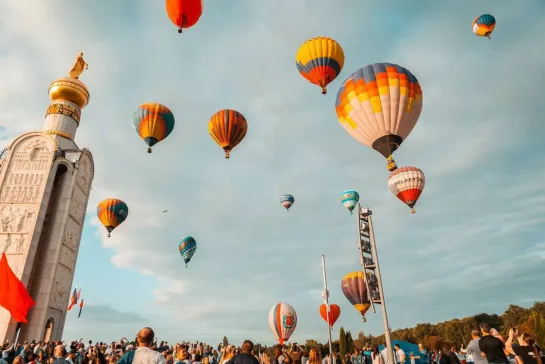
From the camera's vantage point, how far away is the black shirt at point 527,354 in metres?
Result: 7.87

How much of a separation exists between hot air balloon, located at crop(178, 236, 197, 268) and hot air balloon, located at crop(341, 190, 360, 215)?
52.3 feet

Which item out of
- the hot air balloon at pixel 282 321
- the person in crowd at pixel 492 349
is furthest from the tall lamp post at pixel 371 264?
the hot air balloon at pixel 282 321

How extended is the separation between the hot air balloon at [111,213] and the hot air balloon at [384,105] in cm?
2167

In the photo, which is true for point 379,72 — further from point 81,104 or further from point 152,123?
point 81,104

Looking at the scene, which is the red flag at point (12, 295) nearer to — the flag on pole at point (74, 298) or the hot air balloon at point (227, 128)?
the hot air balloon at point (227, 128)

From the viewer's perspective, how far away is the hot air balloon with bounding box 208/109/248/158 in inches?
990

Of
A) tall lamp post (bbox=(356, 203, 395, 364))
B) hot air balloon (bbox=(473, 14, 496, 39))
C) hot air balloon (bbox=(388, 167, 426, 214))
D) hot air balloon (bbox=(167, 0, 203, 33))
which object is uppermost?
hot air balloon (bbox=(473, 14, 496, 39))

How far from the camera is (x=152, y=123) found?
83.7 ft

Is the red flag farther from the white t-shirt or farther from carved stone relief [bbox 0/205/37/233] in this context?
the white t-shirt

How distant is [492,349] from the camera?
7766mm

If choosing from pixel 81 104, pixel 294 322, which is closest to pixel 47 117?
pixel 81 104

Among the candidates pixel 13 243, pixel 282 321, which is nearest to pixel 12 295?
pixel 13 243

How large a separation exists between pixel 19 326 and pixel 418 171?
28712 mm

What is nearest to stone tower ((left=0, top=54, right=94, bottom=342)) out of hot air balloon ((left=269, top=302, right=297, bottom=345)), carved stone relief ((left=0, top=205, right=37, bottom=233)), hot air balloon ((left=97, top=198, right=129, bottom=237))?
carved stone relief ((left=0, top=205, right=37, bottom=233))
